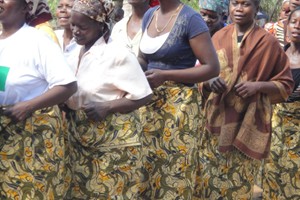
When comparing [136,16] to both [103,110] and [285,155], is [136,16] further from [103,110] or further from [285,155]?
[103,110]

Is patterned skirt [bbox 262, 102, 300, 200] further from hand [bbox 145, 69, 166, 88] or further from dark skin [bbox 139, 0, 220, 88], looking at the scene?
hand [bbox 145, 69, 166, 88]

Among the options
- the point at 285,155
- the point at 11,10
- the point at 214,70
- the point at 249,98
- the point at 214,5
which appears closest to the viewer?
the point at 11,10

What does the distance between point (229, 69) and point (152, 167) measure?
102 centimetres

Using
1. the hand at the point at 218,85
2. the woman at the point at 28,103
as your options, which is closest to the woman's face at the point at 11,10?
the woman at the point at 28,103

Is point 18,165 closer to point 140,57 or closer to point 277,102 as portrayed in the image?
point 140,57

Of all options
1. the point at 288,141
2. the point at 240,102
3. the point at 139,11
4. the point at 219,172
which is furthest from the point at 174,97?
the point at 139,11

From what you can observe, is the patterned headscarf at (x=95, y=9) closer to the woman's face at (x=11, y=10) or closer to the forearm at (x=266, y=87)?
the woman's face at (x=11, y=10)

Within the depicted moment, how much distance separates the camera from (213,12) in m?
5.99

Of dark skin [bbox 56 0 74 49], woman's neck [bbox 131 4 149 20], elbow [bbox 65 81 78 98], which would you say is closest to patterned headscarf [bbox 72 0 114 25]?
elbow [bbox 65 81 78 98]

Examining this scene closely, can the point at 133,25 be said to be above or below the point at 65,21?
below

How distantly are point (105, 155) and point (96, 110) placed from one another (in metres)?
0.30

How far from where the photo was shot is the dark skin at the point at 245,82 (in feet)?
17.7

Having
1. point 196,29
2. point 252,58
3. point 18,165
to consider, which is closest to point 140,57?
point 196,29

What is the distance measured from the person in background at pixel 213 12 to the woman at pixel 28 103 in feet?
6.73
